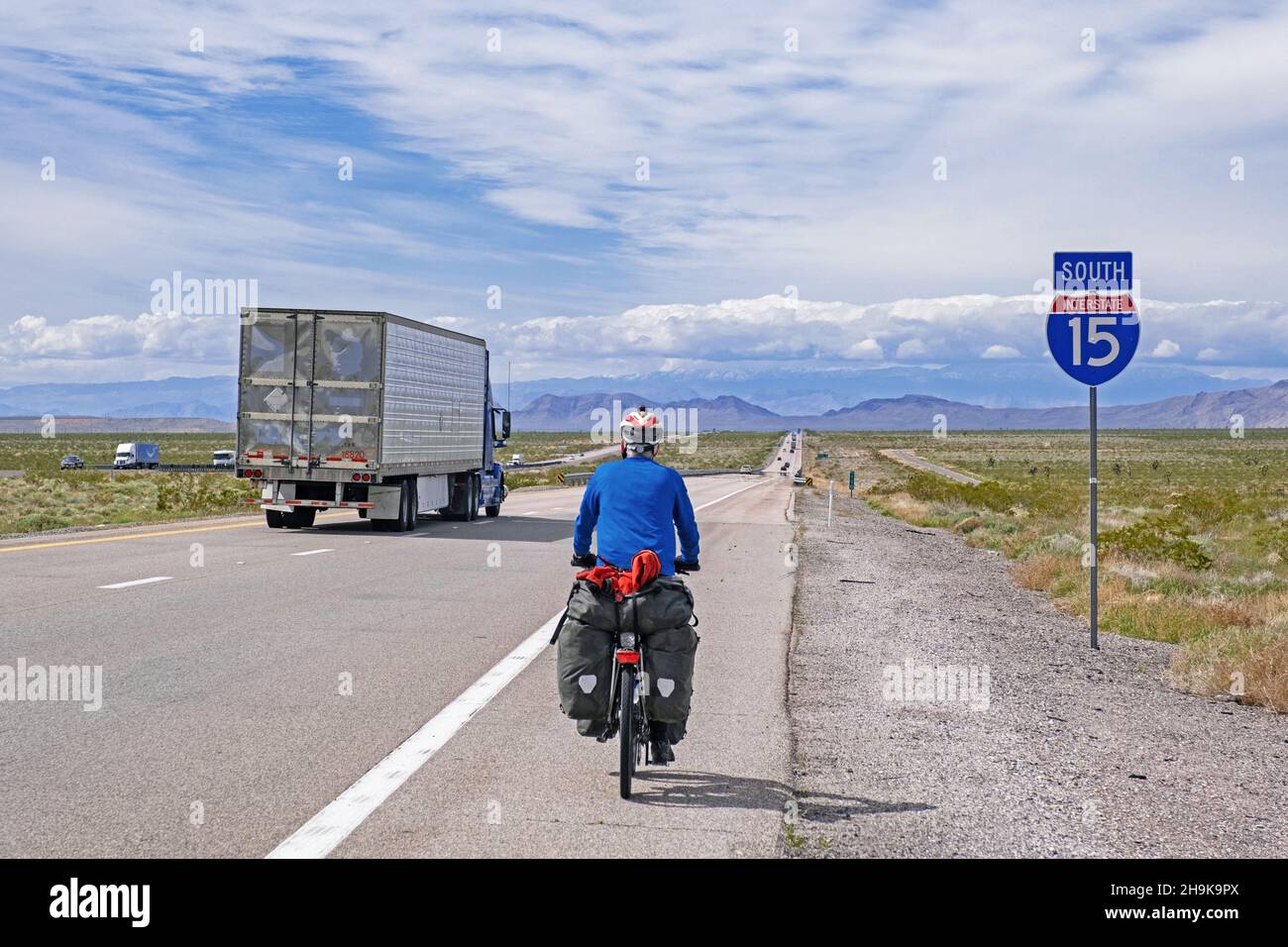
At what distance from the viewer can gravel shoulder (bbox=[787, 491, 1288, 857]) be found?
588 centimetres

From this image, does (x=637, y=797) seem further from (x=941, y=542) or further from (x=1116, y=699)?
(x=941, y=542)

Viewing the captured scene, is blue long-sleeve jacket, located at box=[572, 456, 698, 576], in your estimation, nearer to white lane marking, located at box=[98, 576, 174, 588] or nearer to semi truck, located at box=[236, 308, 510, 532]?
white lane marking, located at box=[98, 576, 174, 588]

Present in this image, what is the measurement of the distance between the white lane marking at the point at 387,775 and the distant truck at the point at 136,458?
258ft

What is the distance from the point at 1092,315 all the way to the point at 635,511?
597 cm

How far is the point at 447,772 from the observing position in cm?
671

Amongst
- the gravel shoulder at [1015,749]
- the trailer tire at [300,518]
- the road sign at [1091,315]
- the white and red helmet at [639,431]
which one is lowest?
the gravel shoulder at [1015,749]

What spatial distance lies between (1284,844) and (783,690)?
13.6 feet

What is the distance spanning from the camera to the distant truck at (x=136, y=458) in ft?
273

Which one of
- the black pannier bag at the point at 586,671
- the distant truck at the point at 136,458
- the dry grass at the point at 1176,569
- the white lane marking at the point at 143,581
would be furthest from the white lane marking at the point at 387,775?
the distant truck at the point at 136,458

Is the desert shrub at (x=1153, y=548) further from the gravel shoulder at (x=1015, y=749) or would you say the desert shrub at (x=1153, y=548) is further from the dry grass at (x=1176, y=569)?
the gravel shoulder at (x=1015, y=749)

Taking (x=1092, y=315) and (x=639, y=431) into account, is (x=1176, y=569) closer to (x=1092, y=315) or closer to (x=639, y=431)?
(x=1092, y=315)

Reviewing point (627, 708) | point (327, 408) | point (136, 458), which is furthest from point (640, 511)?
point (136, 458)

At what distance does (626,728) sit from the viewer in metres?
6.32
